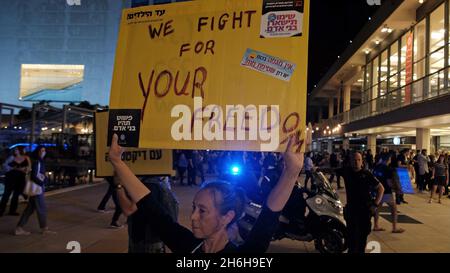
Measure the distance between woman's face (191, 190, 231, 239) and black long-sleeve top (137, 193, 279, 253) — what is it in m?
0.10

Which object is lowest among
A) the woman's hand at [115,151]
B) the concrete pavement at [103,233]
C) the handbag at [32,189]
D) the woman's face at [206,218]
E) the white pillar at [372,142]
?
the concrete pavement at [103,233]

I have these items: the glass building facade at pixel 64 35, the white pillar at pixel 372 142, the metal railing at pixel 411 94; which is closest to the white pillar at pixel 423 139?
the metal railing at pixel 411 94

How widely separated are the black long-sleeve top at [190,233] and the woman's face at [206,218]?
100mm

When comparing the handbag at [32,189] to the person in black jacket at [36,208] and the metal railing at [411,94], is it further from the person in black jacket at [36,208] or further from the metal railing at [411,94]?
the metal railing at [411,94]

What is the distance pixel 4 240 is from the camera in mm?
7258

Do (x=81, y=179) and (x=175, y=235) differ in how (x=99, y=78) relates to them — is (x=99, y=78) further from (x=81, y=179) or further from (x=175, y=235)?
(x=175, y=235)

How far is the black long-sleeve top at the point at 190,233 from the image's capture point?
214cm

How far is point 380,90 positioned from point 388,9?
744 cm

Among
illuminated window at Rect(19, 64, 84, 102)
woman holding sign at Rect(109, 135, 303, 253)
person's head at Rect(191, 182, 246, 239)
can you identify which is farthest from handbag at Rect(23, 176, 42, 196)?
illuminated window at Rect(19, 64, 84, 102)

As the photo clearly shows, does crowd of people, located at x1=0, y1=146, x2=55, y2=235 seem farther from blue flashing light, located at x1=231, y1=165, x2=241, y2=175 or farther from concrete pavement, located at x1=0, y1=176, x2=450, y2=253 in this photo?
blue flashing light, located at x1=231, y1=165, x2=241, y2=175

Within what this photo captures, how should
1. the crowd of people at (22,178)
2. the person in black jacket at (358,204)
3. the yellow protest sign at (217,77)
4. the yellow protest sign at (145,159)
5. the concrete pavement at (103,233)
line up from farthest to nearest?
the crowd of people at (22,178), the concrete pavement at (103,233), the person in black jacket at (358,204), the yellow protest sign at (145,159), the yellow protest sign at (217,77)

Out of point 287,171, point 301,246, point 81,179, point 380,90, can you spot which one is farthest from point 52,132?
point 380,90

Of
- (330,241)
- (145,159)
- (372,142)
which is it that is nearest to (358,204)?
(330,241)

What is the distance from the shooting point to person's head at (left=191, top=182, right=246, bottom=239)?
2176mm
